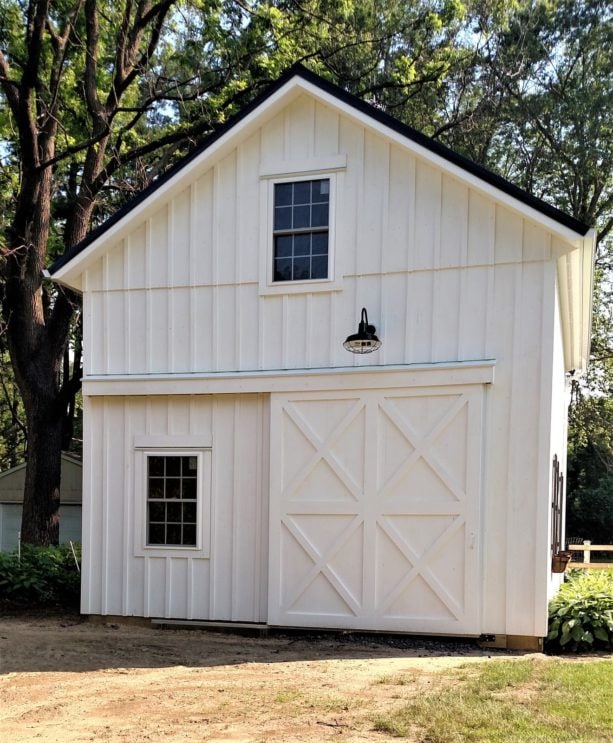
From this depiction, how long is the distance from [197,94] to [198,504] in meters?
10.3

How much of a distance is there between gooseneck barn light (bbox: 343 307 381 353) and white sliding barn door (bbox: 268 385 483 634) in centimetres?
71

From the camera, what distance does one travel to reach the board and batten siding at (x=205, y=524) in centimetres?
995

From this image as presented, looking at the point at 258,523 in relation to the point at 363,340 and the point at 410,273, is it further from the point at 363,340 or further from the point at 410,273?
the point at 410,273

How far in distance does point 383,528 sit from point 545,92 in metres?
17.7

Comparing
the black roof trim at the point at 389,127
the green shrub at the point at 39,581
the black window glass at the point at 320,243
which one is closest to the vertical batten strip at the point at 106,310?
the black roof trim at the point at 389,127

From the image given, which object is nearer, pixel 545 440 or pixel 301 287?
pixel 545 440

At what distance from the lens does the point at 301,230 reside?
995 centimetres

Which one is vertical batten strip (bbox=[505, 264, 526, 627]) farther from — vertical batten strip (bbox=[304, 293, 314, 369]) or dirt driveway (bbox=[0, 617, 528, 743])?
vertical batten strip (bbox=[304, 293, 314, 369])

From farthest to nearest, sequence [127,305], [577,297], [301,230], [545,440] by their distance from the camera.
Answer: [577,297]
[127,305]
[301,230]
[545,440]

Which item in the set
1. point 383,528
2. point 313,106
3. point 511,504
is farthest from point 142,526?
point 313,106

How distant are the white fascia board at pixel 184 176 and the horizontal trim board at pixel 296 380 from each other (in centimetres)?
161

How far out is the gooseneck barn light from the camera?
887 centimetres

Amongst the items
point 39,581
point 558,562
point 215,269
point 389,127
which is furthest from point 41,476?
point 389,127

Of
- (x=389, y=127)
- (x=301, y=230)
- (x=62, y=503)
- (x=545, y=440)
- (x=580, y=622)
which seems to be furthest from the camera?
(x=62, y=503)
